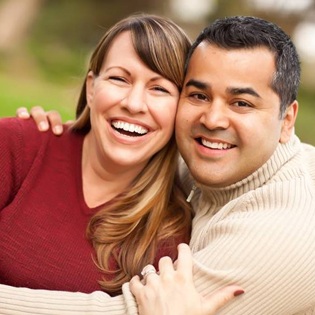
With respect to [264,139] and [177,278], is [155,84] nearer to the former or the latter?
[264,139]

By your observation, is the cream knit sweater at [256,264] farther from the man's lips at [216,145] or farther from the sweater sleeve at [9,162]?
the sweater sleeve at [9,162]

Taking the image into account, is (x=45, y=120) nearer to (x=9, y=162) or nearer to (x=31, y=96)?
(x=9, y=162)

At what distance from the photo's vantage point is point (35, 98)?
8.61m

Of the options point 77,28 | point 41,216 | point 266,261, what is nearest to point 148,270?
point 266,261

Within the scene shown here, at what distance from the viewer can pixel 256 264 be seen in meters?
2.16

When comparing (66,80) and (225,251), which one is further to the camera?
(66,80)

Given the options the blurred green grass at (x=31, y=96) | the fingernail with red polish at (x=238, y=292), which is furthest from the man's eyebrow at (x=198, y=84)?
the blurred green grass at (x=31, y=96)

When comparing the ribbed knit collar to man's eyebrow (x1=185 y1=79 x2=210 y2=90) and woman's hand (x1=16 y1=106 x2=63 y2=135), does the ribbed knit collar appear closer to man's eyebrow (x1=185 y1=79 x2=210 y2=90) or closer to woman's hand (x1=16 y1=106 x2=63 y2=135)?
man's eyebrow (x1=185 y1=79 x2=210 y2=90)

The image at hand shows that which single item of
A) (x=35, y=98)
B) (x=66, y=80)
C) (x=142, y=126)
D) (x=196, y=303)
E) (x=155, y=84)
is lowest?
(x=66, y=80)

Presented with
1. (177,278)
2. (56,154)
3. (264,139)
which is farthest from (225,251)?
(56,154)

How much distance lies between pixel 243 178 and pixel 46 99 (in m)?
6.43

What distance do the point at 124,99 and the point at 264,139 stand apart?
55 cm

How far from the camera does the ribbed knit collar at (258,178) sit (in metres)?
2.51

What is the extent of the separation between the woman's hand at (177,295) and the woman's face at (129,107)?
0.58 meters
